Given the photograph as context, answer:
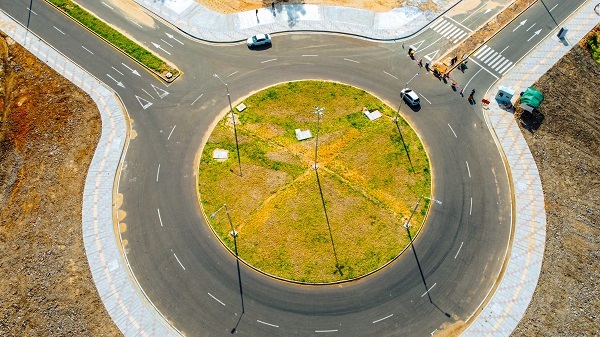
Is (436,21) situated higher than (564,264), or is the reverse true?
(436,21)

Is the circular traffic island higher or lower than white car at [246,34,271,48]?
lower

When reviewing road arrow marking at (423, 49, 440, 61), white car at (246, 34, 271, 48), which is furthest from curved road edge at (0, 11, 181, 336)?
road arrow marking at (423, 49, 440, 61)

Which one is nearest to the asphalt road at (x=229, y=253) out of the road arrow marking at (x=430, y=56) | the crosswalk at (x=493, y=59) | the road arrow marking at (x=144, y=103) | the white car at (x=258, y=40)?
the road arrow marking at (x=144, y=103)

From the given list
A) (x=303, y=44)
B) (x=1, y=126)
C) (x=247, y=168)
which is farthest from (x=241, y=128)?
(x=1, y=126)

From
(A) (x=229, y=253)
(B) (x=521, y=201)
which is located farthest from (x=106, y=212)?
(B) (x=521, y=201)

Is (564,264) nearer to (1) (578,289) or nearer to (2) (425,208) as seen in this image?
(1) (578,289)

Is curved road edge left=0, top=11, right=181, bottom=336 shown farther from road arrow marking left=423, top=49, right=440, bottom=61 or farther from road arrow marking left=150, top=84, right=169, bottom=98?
road arrow marking left=423, top=49, right=440, bottom=61

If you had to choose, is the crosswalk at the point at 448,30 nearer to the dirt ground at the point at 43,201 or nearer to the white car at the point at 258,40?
the white car at the point at 258,40
